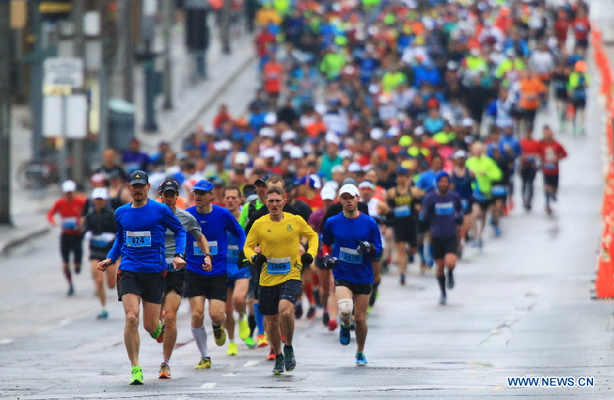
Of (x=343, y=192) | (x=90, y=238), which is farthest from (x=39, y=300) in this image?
(x=343, y=192)

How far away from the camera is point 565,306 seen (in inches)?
828

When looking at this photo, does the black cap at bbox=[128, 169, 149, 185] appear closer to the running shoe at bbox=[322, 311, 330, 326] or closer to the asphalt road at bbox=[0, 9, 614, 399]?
the asphalt road at bbox=[0, 9, 614, 399]

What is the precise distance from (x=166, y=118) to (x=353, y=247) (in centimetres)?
2930

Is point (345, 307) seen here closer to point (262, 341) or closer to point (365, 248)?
point (365, 248)

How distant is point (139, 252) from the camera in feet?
48.5

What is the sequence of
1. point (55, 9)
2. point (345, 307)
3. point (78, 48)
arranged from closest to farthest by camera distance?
point (345, 307) < point (78, 48) < point (55, 9)

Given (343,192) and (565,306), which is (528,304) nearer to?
(565,306)

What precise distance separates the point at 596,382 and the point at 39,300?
11677 millimetres

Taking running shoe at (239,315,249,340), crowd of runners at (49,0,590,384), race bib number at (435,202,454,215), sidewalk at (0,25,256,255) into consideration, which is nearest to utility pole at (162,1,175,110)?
sidewalk at (0,25,256,255)

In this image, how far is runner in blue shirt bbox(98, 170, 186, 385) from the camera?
14617 millimetres

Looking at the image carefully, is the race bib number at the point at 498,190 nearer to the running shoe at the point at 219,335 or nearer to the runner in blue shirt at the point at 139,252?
the running shoe at the point at 219,335

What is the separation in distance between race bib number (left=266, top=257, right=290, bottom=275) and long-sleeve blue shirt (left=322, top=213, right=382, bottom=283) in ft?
2.99

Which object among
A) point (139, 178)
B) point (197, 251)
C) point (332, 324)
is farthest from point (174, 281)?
point (332, 324)

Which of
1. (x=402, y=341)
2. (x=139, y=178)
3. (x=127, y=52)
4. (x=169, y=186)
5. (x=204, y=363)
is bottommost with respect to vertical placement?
(x=402, y=341)
